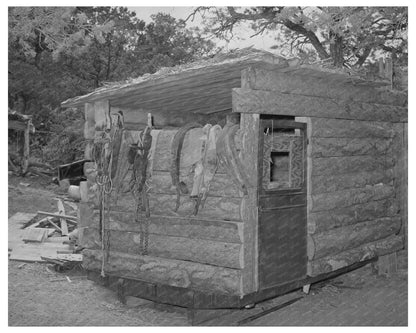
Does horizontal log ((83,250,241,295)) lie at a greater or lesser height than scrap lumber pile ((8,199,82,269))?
greater

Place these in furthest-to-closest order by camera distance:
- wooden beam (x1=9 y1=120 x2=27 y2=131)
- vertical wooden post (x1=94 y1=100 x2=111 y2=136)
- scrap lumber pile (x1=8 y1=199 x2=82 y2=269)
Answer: wooden beam (x1=9 y1=120 x2=27 y2=131), scrap lumber pile (x1=8 y1=199 x2=82 y2=269), vertical wooden post (x1=94 y1=100 x2=111 y2=136)

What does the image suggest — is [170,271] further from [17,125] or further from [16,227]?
[17,125]

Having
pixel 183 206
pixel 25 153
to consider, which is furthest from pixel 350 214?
pixel 25 153

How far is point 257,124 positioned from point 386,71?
150 inches

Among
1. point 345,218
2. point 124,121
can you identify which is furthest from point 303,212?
point 124,121

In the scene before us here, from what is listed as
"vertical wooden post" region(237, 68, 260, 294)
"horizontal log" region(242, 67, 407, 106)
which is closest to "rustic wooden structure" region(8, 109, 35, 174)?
"horizontal log" region(242, 67, 407, 106)

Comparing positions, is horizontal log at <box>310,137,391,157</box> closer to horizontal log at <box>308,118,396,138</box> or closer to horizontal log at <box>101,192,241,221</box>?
horizontal log at <box>308,118,396,138</box>

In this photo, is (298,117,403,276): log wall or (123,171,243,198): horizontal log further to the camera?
(298,117,403,276): log wall

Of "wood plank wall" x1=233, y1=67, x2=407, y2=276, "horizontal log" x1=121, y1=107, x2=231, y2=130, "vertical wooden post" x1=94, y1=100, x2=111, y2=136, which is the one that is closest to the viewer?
"wood plank wall" x1=233, y1=67, x2=407, y2=276

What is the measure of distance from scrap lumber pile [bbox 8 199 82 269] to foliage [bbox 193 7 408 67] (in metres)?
5.90

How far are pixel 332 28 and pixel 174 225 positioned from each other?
19.8 ft

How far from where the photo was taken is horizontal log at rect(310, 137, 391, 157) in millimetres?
6609

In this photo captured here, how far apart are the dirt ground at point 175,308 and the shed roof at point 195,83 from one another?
2.77 metres
